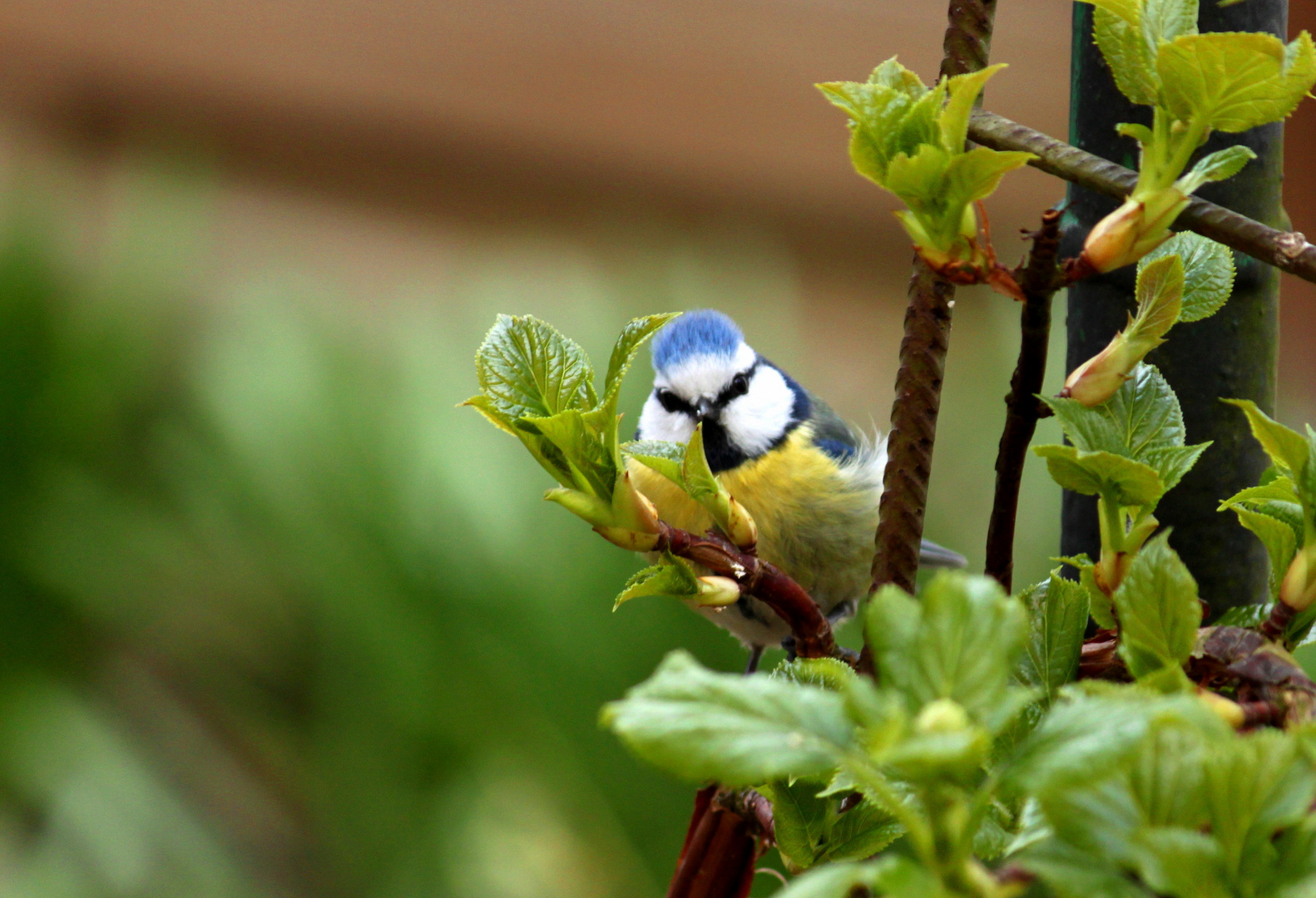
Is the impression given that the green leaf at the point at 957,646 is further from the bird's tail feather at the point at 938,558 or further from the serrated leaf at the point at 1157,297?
the bird's tail feather at the point at 938,558

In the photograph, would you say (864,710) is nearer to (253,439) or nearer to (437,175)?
(253,439)

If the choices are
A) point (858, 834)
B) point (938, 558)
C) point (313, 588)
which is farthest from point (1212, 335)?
point (313, 588)

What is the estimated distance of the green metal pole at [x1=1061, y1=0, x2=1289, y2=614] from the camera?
394 millimetres

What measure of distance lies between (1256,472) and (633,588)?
0.79 ft

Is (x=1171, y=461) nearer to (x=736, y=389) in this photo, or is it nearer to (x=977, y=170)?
(x=977, y=170)

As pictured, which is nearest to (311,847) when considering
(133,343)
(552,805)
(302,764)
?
(302,764)

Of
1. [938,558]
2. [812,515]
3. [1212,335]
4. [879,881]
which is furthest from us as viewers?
[938,558]

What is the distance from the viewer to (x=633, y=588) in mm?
290

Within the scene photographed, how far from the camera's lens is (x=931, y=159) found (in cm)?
23

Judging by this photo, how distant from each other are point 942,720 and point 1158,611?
3.2 inches

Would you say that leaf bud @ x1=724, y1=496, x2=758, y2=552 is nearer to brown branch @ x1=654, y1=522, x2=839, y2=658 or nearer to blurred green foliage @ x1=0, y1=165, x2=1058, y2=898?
brown branch @ x1=654, y1=522, x2=839, y2=658

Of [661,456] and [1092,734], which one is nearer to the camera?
[1092,734]

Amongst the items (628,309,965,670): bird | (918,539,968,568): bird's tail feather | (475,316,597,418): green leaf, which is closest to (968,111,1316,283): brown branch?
(475,316,597,418): green leaf

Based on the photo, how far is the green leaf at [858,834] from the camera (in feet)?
0.91
